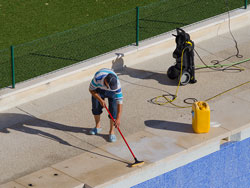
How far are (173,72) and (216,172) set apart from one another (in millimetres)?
2756

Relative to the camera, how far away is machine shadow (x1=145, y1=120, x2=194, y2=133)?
1305 cm

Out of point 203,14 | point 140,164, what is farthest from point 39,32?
point 140,164

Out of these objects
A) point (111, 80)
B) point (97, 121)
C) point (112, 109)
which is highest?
point (111, 80)

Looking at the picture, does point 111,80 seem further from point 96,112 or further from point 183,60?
point 183,60

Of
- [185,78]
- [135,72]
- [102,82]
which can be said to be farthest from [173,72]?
[102,82]

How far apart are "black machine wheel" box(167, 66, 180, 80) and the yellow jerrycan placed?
2130 millimetres

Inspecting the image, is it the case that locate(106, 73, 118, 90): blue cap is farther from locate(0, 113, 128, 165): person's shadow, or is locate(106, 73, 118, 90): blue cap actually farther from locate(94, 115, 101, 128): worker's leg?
locate(0, 113, 128, 165): person's shadow

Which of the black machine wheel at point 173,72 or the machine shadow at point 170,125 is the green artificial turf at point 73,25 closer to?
the black machine wheel at point 173,72

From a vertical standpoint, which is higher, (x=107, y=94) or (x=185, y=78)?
(x=107, y=94)

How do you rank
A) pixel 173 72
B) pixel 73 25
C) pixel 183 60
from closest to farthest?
pixel 183 60 → pixel 173 72 → pixel 73 25

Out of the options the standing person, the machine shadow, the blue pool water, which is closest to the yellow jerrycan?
the machine shadow

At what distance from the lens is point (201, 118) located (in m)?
12.6

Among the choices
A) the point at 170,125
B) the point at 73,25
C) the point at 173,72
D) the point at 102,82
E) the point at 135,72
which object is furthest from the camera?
the point at 73,25

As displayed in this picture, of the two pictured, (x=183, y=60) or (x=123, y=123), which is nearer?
(x=123, y=123)
